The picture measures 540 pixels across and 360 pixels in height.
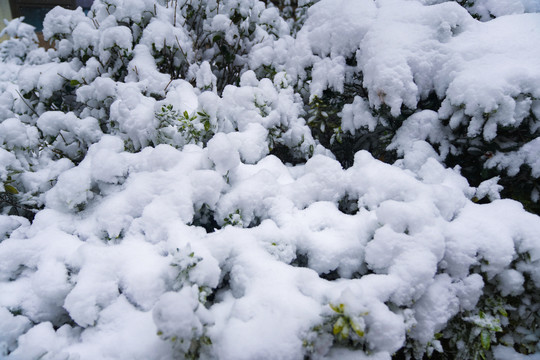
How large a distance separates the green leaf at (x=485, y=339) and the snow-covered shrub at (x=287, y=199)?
0.04 ft

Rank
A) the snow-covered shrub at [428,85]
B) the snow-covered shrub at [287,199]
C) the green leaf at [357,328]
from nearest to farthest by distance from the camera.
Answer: the green leaf at [357,328]
the snow-covered shrub at [287,199]
the snow-covered shrub at [428,85]

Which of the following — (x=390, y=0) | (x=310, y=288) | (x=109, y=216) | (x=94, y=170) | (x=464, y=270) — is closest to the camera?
(x=310, y=288)

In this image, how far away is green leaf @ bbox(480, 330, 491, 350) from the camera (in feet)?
4.75

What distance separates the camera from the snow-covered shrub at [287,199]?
1.30 meters

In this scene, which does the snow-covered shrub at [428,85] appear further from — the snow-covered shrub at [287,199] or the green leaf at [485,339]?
the green leaf at [485,339]

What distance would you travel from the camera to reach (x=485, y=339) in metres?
1.46

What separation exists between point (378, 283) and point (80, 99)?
2469 mm

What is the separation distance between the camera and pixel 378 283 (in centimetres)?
135

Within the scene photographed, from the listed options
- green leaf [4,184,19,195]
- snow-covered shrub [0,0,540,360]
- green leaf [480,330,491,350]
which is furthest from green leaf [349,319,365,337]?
green leaf [4,184,19,195]

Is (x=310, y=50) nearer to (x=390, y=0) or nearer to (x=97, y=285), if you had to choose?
(x=390, y=0)

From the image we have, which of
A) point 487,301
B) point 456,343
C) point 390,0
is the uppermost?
point 390,0

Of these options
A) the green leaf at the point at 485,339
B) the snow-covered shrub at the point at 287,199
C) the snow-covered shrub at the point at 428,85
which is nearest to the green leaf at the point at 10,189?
the snow-covered shrub at the point at 287,199

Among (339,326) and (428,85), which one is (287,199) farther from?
(428,85)

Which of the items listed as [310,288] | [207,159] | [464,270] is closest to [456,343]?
[464,270]
